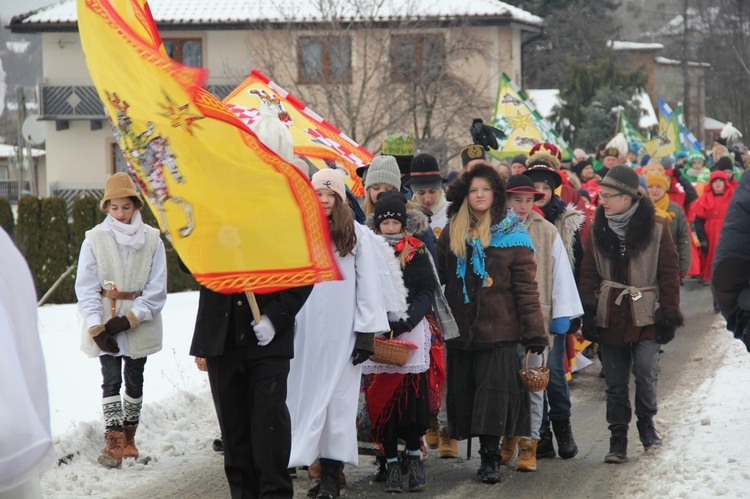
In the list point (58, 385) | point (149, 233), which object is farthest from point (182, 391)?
point (149, 233)

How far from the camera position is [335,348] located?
643 centimetres

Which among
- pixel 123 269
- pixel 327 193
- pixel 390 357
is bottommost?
pixel 390 357

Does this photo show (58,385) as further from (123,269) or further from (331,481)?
(331,481)

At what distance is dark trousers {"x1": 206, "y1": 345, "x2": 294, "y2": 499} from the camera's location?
539 centimetres

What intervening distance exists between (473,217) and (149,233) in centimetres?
232

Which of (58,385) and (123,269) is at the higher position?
(123,269)

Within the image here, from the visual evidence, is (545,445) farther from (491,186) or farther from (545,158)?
(545,158)

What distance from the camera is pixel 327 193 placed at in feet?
20.5

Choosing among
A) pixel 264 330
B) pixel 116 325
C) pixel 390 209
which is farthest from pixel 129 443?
pixel 264 330

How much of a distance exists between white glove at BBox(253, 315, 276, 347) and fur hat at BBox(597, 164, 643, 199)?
3083mm

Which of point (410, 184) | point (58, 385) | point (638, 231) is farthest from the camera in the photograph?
point (58, 385)

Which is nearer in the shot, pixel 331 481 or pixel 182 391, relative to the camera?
pixel 331 481

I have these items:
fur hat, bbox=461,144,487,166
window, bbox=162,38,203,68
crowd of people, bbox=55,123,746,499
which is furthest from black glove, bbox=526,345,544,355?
window, bbox=162,38,203,68

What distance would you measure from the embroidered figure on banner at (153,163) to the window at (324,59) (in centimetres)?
1904
